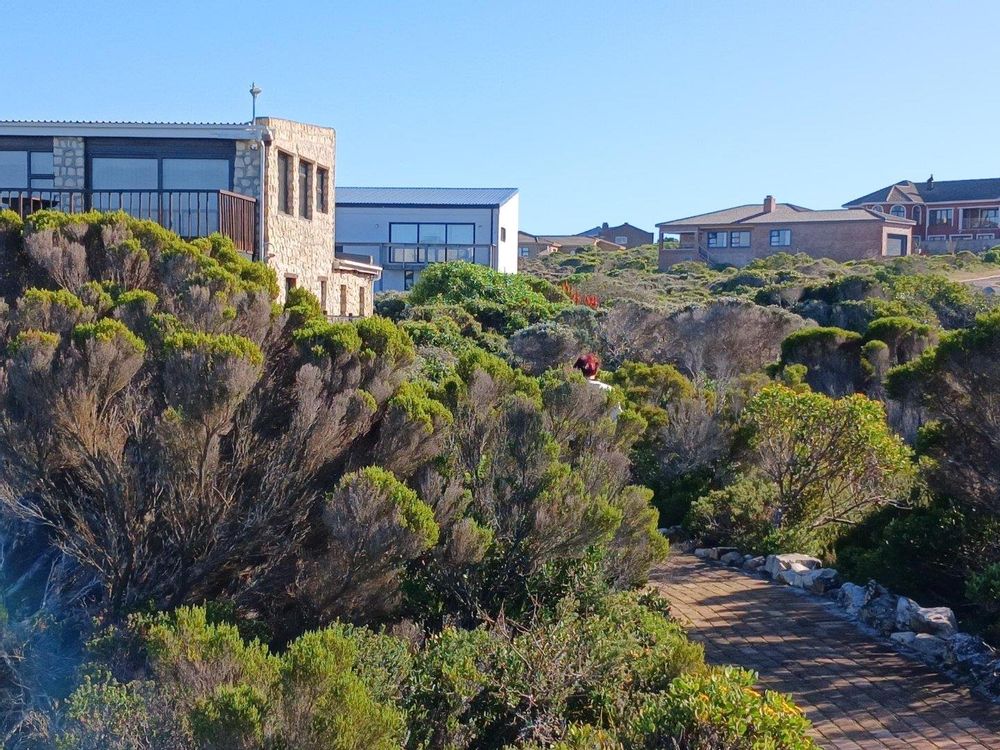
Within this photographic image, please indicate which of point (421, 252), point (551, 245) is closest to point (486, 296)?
point (421, 252)

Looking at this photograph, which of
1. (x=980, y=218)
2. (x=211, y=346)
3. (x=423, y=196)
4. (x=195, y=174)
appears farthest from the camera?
(x=980, y=218)

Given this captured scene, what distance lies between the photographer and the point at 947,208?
79188 mm

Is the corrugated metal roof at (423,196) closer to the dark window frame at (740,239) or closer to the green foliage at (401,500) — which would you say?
the dark window frame at (740,239)

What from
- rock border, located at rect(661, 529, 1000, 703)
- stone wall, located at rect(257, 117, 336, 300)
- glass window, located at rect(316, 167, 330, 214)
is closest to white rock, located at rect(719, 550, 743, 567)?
rock border, located at rect(661, 529, 1000, 703)

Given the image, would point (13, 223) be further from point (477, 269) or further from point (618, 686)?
point (477, 269)

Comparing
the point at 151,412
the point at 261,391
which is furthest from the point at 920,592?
the point at 151,412

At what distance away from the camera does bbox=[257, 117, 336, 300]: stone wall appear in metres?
18.8

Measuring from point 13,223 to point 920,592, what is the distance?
27.8ft

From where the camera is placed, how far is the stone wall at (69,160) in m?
18.9

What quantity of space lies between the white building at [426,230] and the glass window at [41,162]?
31.7 m

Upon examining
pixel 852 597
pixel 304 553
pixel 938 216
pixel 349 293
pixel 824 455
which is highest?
pixel 938 216

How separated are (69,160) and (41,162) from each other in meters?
0.67

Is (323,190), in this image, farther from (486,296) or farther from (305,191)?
(486,296)

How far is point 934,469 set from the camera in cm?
→ 938
